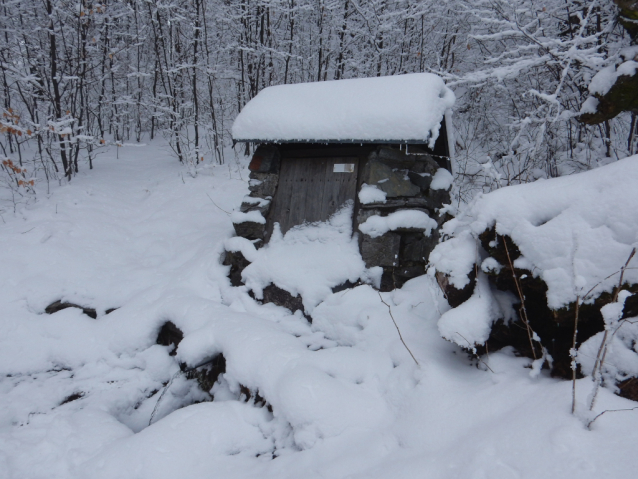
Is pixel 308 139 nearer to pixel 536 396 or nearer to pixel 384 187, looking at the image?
pixel 384 187

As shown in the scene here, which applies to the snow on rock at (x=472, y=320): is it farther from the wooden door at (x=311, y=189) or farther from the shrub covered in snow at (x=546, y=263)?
the wooden door at (x=311, y=189)

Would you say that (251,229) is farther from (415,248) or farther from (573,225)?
(573,225)

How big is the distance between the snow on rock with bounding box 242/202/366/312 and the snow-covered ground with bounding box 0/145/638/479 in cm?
28

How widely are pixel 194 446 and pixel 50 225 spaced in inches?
208

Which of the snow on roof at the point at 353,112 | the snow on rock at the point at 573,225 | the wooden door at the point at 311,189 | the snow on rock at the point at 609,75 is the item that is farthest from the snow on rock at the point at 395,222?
the snow on rock at the point at 609,75

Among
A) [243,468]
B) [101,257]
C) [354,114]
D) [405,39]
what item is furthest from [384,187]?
[405,39]

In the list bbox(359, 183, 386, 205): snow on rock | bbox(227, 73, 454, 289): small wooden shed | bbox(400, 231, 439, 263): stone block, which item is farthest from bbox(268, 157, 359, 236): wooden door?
bbox(400, 231, 439, 263): stone block

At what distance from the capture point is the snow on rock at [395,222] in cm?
461

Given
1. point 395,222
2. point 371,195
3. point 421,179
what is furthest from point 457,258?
point 421,179

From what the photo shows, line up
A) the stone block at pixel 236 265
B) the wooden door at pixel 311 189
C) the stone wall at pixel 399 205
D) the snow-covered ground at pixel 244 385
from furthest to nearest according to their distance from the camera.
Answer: the stone block at pixel 236 265 → the wooden door at pixel 311 189 → the stone wall at pixel 399 205 → the snow-covered ground at pixel 244 385

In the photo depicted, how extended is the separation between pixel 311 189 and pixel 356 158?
77 centimetres

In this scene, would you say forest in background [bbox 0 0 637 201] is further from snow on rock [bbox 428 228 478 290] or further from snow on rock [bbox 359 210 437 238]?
snow on rock [bbox 428 228 478 290]

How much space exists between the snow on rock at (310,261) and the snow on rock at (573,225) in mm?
2075

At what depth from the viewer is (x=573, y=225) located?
7.75ft
